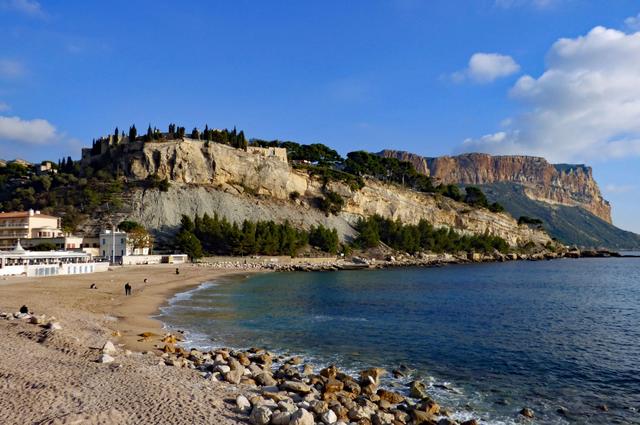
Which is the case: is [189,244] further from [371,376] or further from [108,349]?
[371,376]

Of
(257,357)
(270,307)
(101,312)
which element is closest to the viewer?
(257,357)

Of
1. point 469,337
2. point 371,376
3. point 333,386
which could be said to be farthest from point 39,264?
point 333,386

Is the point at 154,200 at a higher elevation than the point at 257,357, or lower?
higher

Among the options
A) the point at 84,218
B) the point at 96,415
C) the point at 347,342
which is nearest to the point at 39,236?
the point at 84,218

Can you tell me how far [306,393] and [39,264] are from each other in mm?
48089

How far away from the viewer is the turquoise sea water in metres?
16.0

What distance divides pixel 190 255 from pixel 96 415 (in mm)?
74102

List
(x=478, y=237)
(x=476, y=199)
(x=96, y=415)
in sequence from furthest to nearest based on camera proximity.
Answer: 1. (x=476, y=199)
2. (x=478, y=237)
3. (x=96, y=415)

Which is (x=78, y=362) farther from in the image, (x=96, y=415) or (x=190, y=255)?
(x=190, y=255)

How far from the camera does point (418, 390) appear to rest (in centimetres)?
1567

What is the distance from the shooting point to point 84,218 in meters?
92.0

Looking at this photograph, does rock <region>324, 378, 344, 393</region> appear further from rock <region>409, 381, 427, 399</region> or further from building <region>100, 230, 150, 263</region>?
building <region>100, 230, 150, 263</region>

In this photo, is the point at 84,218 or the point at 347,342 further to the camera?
the point at 84,218

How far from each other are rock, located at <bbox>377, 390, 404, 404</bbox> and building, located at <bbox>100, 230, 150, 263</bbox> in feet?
230
